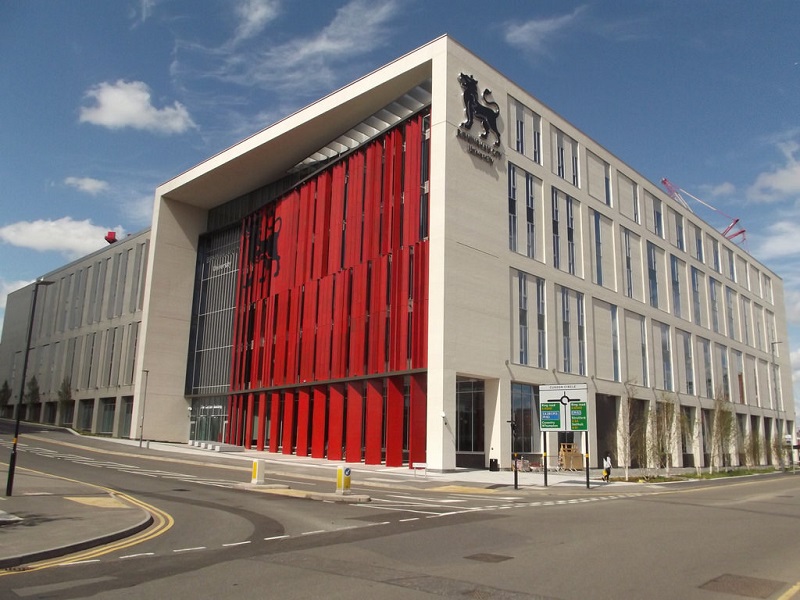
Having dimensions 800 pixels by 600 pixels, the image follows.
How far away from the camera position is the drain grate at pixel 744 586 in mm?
8469

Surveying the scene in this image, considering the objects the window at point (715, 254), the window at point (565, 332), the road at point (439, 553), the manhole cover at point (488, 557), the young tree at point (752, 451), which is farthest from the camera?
the window at point (715, 254)

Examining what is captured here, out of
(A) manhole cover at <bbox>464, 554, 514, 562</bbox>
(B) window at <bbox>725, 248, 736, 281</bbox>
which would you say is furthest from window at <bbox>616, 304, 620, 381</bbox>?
(A) manhole cover at <bbox>464, 554, 514, 562</bbox>

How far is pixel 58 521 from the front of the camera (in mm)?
14211

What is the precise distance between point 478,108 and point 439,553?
35.9 metres

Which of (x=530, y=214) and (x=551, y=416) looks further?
(x=530, y=214)

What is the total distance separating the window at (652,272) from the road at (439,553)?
41893 mm

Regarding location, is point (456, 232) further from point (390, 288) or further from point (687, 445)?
point (687, 445)

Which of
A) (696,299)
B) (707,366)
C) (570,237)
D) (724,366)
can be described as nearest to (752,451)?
(707,366)

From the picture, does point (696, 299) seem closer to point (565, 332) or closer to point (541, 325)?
point (565, 332)

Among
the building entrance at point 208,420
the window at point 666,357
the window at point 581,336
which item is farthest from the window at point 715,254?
the building entrance at point 208,420

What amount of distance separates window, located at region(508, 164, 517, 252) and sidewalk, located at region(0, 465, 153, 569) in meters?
31.1

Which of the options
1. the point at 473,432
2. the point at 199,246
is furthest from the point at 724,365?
the point at 199,246

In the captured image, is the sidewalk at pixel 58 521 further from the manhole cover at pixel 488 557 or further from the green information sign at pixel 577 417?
the green information sign at pixel 577 417

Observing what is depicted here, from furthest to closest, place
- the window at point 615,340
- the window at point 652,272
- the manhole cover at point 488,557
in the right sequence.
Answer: the window at point 652,272, the window at point 615,340, the manhole cover at point 488,557
